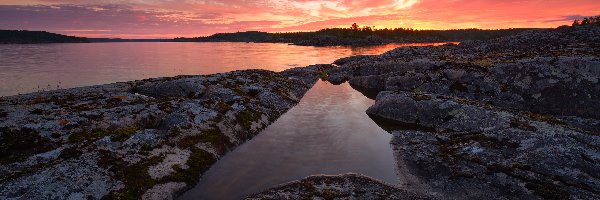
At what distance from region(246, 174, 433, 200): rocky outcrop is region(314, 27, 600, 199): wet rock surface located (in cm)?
105

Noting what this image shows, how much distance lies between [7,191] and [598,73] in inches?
1387

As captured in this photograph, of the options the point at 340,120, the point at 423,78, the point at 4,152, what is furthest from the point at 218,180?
the point at 423,78

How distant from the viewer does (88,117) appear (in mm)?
18156

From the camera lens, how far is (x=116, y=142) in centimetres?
1531

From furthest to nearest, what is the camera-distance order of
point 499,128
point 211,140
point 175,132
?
1. point 499,128
2. point 211,140
3. point 175,132

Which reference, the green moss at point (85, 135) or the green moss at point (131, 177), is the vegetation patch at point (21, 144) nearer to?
the green moss at point (85, 135)

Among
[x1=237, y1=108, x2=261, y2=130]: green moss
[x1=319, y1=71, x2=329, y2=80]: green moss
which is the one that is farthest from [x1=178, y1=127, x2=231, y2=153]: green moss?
[x1=319, y1=71, x2=329, y2=80]: green moss

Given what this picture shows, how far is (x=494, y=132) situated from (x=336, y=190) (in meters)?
10.4

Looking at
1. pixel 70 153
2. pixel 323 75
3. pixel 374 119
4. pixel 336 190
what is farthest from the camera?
pixel 323 75

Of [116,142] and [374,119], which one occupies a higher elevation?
[116,142]

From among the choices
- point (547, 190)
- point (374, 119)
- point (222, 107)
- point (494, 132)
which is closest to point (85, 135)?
point (222, 107)

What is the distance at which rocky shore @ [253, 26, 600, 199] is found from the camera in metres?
13.2

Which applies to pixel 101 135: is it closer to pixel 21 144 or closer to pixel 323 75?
pixel 21 144

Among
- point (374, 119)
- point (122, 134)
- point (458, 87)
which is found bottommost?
A: point (374, 119)
